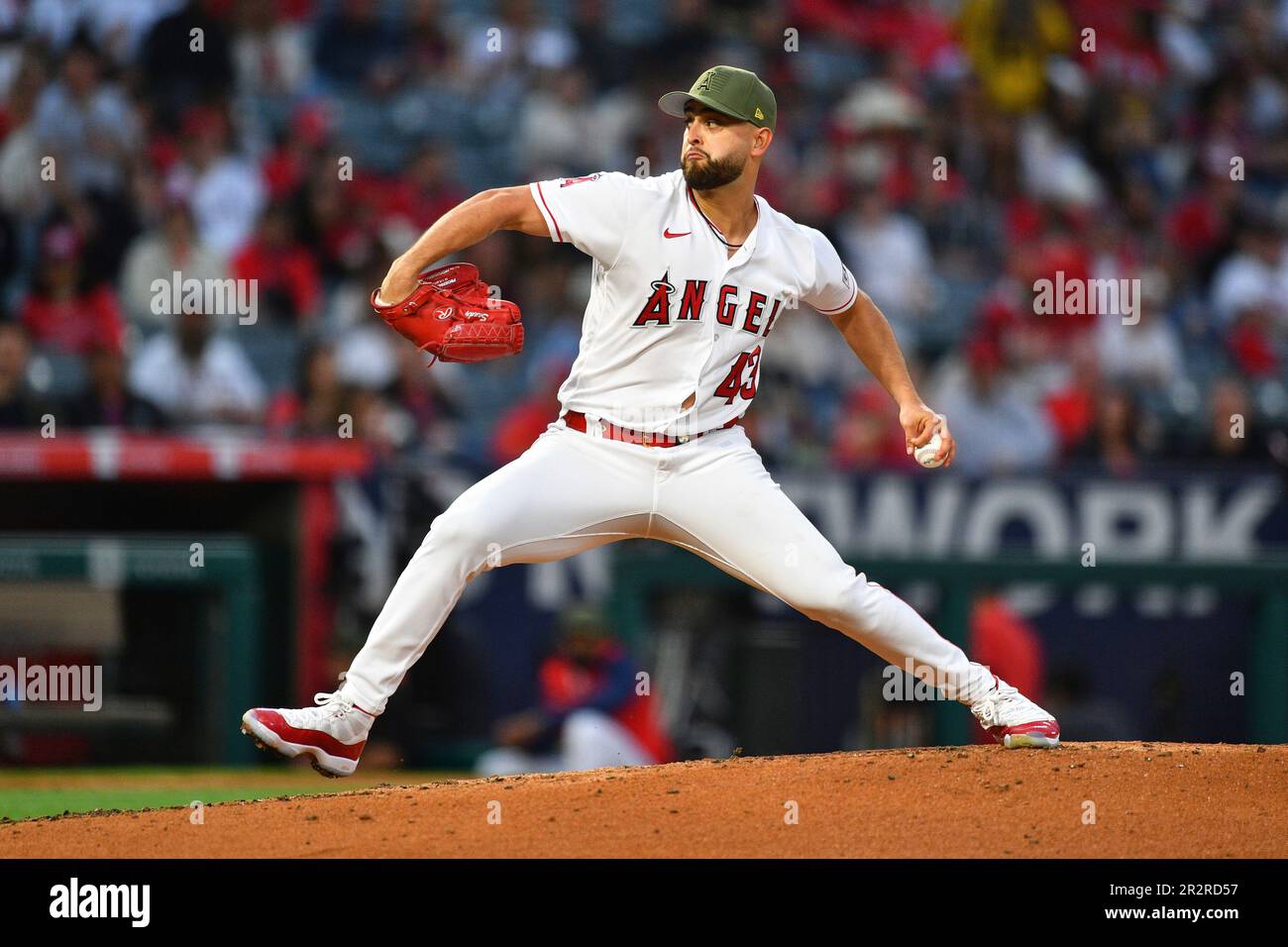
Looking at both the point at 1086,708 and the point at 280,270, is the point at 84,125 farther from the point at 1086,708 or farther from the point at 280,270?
the point at 1086,708

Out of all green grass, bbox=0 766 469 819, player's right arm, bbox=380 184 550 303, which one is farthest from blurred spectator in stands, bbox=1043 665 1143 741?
player's right arm, bbox=380 184 550 303

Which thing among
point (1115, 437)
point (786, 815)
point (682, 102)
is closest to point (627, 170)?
point (1115, 437)

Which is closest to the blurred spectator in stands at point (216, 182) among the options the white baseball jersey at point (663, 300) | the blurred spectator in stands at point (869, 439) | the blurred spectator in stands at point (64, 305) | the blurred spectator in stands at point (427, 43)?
the blurred spectator in stands at point (64, 305)

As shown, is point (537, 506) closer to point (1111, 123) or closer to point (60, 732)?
point (60, 732)

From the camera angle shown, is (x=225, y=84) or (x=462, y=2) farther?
(x=462, y=2)

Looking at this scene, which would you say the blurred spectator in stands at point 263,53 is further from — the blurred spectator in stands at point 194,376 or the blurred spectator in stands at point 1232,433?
the blurred spectator in stands at point 1232,433

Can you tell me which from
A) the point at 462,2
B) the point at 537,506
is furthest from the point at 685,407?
the point at 462,2

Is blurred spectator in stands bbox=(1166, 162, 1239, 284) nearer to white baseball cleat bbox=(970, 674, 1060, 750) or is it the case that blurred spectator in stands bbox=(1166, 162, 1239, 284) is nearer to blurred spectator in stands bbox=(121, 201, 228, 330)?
blurred spectator in stands bbox=(121, 201, 228, 330)
